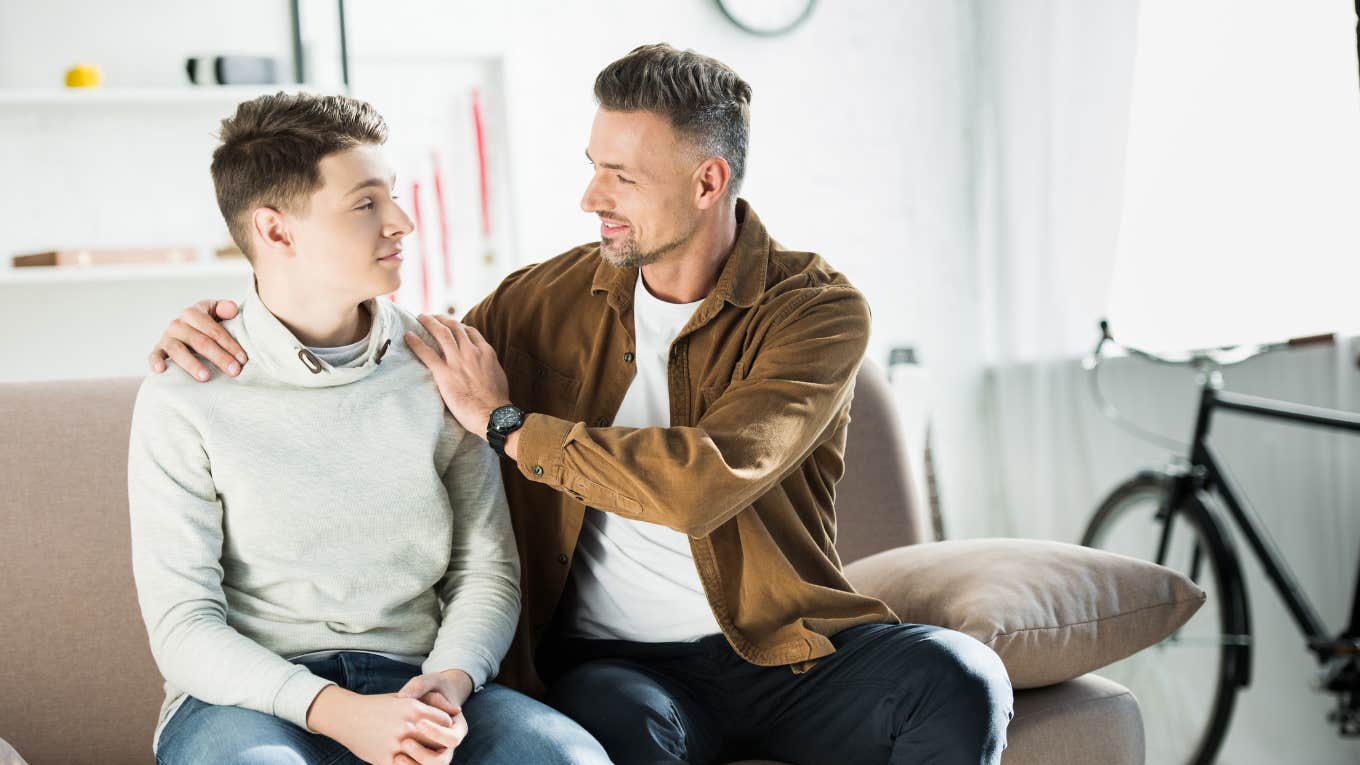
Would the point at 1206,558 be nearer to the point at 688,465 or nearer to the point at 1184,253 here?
the point at 1184,253

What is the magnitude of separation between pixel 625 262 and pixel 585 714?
60cm

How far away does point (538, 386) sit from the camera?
1.80 meters

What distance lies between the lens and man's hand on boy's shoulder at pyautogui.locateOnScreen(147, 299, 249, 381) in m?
1.48

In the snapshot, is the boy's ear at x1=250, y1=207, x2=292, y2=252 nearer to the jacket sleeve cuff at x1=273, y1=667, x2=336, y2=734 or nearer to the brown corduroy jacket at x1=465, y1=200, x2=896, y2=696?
the brown corduroy jacket at x1=465, y1=200, x2=896, y2=696

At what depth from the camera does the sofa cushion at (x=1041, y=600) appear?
65.8 inches

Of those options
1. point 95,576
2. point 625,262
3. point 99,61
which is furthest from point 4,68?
point 625,262

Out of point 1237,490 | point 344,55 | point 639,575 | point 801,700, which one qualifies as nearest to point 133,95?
point 344,55

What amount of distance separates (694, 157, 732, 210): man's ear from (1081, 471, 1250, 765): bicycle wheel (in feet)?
5.30

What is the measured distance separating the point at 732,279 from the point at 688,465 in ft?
1.22

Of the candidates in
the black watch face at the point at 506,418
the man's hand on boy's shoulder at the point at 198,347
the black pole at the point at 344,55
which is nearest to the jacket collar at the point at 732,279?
the black watch face at the point at 506,418

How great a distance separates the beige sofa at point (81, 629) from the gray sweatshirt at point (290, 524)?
0.32 metres

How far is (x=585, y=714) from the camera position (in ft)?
5.06

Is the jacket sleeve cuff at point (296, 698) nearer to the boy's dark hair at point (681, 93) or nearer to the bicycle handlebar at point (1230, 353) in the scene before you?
the boy's dark hair at point (681, 93)

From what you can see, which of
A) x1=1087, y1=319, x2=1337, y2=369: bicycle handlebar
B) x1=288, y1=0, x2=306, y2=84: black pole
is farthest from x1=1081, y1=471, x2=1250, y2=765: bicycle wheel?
x1=288, y1=0, x2=306, y2=84: black pole
